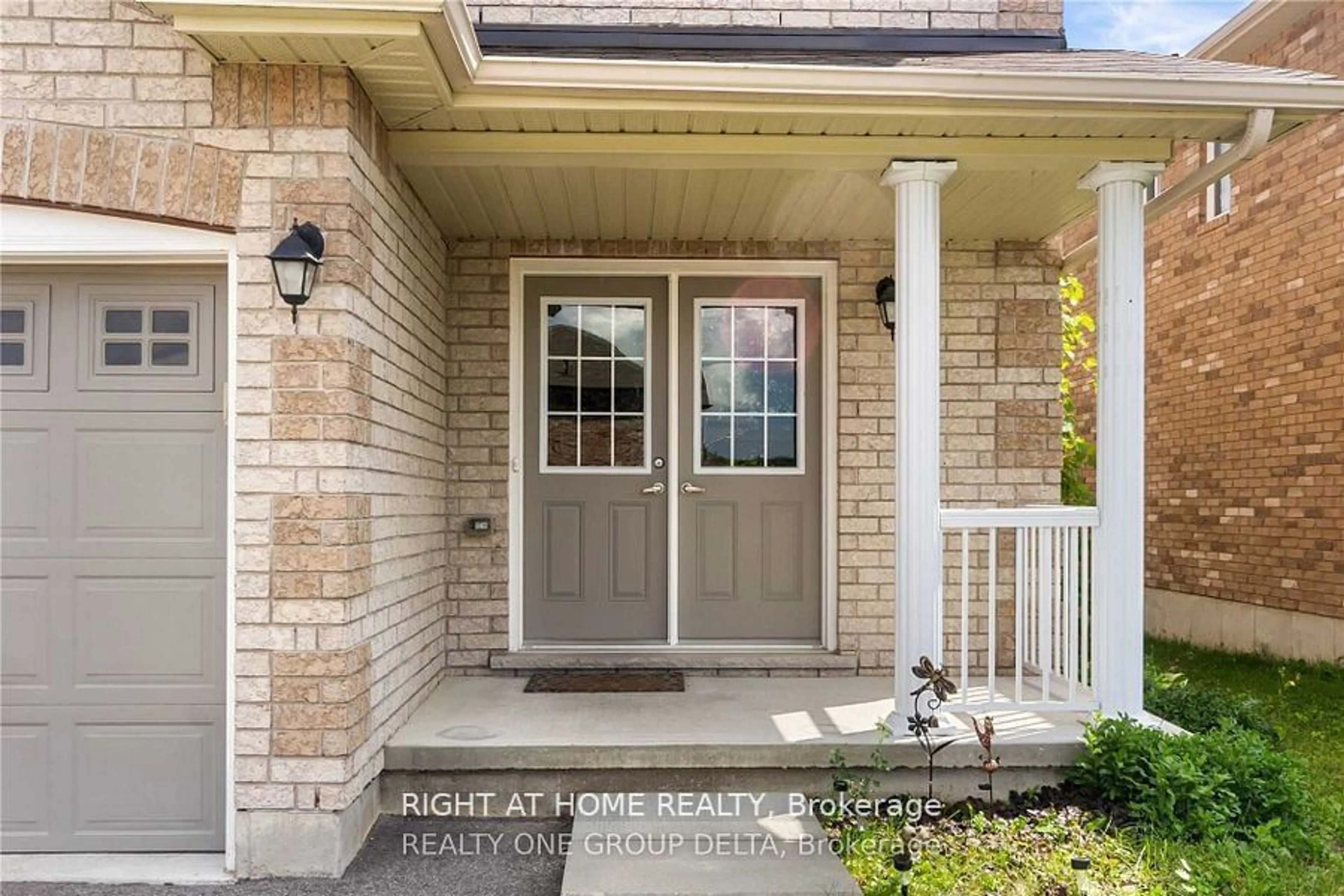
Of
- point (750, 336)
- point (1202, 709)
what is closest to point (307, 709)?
point (750, 336)

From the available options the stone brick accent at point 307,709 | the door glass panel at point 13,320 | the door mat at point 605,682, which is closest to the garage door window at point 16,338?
the door glass panel at point 13,320

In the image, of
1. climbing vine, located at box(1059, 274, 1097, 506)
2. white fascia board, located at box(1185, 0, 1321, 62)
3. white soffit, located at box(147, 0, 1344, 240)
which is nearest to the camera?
white soffit, located at box(147, 0, 1344, 240)

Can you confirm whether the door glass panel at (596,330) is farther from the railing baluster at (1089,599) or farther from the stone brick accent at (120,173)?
the railing baluster at (1089,599)

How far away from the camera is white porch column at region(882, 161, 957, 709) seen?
3492 mm

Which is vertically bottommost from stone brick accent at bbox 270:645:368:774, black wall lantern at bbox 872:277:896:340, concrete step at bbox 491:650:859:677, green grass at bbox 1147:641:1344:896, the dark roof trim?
green grass at bbox 1147:641:1344:896

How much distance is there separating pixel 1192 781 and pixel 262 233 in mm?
3602

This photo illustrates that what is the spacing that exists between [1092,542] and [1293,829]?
3.85 ft

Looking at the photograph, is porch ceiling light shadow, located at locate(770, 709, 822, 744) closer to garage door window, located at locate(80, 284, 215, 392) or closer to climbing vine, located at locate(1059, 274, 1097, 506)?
climbing vine, located at locate(1059, 274, 1097, 506)

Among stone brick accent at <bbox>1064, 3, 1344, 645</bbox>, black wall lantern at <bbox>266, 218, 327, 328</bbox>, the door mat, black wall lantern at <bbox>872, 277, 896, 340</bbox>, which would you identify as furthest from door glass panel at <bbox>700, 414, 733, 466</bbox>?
stone brick accent at <bbox>1064, 3, 1344, 645</bbox>

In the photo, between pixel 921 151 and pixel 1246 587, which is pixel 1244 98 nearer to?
pixel 921 151

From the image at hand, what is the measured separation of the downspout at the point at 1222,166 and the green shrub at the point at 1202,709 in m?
2.14

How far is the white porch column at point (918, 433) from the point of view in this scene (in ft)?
11.5

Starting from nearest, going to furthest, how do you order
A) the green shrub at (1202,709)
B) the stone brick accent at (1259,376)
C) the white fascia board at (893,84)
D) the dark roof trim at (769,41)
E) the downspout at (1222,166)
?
1. the white fascia board at (893,84)
2. the downspout at (1222,166)
3. the green shrub at (1202,709)
4. the dark roof trim at (769,41)
5. the stone brick accent at (1259,376)

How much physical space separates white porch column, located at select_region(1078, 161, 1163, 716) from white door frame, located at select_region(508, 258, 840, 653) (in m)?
1.41
